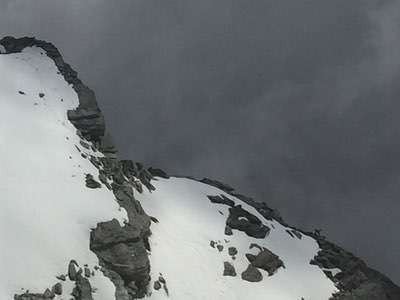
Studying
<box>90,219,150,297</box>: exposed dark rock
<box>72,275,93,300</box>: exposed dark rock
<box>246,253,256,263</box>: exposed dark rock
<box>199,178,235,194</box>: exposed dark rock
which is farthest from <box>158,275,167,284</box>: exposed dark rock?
<box>199,178,235,194</box>: exposed dark rock

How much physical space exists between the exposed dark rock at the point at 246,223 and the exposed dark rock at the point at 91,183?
23.4m

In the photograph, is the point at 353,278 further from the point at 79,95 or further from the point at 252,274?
the point at 79,95

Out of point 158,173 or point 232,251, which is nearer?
point 232,251

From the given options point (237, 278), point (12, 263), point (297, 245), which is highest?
point (297, 245)

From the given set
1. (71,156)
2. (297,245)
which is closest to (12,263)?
(71,156)

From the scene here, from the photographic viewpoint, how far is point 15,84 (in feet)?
234

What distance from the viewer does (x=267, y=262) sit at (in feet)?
228

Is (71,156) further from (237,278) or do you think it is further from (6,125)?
(237,278)

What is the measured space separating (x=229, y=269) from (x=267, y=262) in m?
7.04

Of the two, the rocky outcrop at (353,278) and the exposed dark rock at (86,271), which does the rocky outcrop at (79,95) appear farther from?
the rocky outcrop at (353,278)

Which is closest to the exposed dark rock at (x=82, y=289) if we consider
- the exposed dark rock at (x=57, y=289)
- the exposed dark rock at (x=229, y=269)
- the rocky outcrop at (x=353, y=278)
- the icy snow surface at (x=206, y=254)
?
the exposed dark rock at (x=57, y=289)

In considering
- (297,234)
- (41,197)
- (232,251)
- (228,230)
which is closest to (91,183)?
(41,197)

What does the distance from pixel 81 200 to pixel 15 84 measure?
24031 millimetres

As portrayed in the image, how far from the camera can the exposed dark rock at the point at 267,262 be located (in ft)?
225
